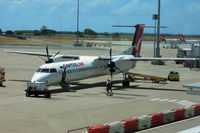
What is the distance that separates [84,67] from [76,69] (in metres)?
1.33

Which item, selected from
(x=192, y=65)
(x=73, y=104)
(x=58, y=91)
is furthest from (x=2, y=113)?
(x=192, y=65)

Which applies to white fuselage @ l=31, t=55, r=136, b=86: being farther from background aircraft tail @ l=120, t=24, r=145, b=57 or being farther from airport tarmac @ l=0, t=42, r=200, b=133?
background aircraft tail @ l=120, t=24, r=145, b=57

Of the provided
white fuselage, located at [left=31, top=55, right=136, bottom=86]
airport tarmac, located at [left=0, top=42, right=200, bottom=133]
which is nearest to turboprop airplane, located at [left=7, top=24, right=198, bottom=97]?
white fuselage, located at [left=31, top=55, right=136, bottom=86]

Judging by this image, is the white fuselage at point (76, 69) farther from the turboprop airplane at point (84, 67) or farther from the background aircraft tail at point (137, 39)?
the background aircraft tail at point (137, 39)

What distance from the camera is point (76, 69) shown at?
30141 millimetres

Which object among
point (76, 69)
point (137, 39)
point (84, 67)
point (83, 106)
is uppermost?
point (137, 39)

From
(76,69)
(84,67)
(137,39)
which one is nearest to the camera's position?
(76,69)

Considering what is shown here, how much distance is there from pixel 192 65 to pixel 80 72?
102ft

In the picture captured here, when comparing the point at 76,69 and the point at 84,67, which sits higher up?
the point at 84,67

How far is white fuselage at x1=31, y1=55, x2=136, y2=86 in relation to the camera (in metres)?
26.8

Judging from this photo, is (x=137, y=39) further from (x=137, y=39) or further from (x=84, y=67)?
(x=84, y=67)

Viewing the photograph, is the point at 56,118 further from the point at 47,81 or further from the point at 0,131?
the point at 47,81

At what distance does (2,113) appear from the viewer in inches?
774

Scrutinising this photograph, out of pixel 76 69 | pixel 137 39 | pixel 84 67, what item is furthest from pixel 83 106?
pixel 137 39
